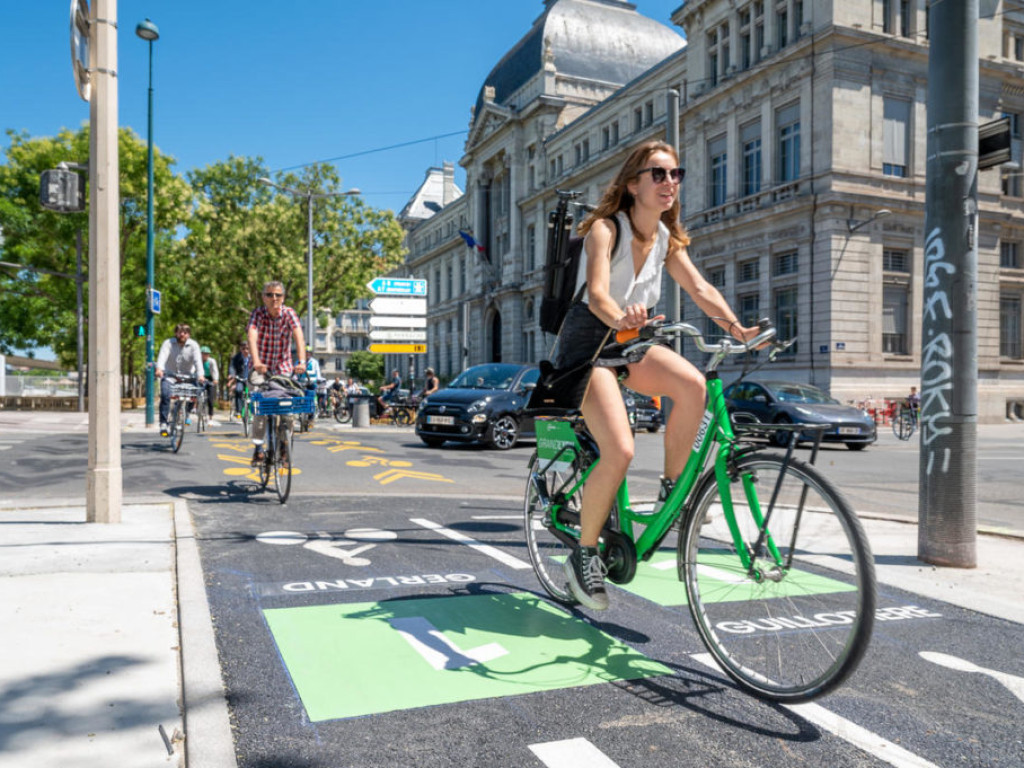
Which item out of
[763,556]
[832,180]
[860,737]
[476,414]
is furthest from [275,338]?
[832,180]

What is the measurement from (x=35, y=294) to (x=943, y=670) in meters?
42.7

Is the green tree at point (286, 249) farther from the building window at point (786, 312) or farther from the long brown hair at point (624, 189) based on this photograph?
the long brown hair at point (624, 189)

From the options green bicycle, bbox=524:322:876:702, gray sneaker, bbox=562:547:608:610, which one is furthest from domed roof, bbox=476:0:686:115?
green bicycle, bbox=524:322:876:702

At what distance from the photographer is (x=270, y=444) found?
7.93 metres

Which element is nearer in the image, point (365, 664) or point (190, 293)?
point (365, 664)

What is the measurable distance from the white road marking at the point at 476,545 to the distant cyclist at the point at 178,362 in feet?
23.8

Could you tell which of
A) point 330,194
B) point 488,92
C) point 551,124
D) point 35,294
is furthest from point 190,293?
point 488,92

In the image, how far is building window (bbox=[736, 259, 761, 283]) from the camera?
33438 mm

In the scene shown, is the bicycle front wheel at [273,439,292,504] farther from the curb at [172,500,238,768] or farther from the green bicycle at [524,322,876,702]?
the green bicycle at [524,322,876,702]

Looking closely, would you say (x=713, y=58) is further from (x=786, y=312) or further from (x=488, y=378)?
(x=488, y=378)

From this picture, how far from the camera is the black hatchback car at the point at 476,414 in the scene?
51.1ft

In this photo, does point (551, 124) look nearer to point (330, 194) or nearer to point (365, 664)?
point (330, 194)

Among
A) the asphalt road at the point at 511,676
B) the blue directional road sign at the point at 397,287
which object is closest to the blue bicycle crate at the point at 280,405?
the asphalt road at the point at 511,676

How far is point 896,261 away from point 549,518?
1209 inches
